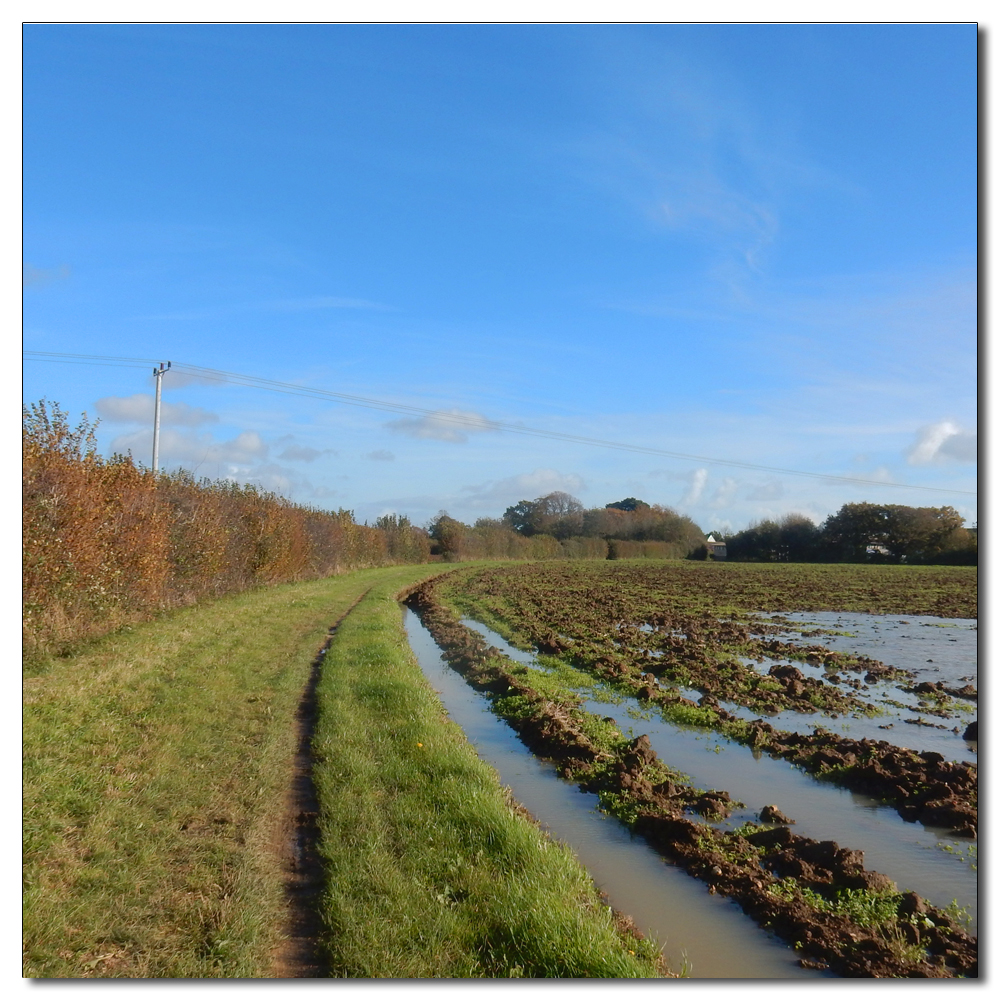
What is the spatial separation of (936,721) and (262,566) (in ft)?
69.8

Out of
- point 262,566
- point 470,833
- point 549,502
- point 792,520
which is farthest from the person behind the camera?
point 549,502

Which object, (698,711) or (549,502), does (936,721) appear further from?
(549,502)

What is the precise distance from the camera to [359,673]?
11.1 meters

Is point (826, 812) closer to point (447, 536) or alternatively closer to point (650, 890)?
point (650, 890)

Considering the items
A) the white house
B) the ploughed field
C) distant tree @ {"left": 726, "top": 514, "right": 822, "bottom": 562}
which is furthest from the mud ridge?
the white house

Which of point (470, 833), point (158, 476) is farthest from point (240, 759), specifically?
point (158, 476)

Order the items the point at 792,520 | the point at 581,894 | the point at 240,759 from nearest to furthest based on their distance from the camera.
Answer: the point at 581,894 → the point at 240,759 → the point at 792,520

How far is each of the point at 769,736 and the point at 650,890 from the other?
4492 millimetres

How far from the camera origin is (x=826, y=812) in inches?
271

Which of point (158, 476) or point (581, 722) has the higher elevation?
point (158, 476)

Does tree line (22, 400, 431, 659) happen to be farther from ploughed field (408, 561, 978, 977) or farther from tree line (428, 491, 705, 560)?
tree line (428, 491, 705, 560)

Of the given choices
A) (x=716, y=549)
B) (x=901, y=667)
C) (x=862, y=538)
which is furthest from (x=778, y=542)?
(x=901, y=667)

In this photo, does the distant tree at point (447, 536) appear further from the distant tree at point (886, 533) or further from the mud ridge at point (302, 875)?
the mud ridge at point (302, 875)

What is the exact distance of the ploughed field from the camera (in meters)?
4.82
